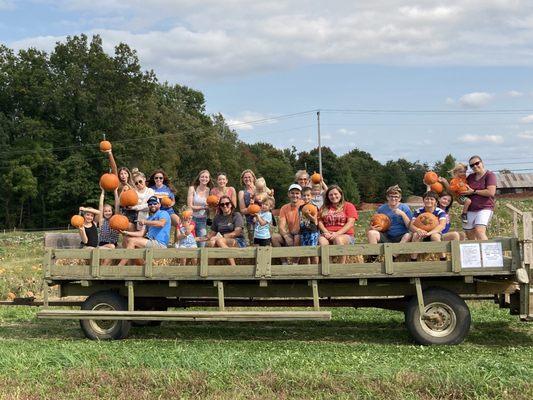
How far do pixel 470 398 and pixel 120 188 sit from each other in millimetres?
6354

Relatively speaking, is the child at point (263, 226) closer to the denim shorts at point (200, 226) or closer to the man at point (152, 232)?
the denim shorts at point (200, 226)

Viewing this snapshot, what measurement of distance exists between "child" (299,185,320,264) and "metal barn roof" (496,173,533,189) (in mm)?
69672

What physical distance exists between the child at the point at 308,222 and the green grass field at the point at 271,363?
1384mm

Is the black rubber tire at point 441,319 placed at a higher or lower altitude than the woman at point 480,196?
lower

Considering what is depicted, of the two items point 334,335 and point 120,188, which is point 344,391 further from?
point 120,188

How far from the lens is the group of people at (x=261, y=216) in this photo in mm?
8461

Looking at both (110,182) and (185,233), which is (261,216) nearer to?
(185,233)

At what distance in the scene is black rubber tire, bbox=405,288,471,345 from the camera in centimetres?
758

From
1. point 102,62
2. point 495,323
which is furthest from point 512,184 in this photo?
point 495,323

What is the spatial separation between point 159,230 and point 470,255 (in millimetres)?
4395

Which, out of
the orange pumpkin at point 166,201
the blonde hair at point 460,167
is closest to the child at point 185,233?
the orange pumpkin at point 166,201

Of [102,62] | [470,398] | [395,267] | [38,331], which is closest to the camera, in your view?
[470,398]

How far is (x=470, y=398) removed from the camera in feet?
17.9

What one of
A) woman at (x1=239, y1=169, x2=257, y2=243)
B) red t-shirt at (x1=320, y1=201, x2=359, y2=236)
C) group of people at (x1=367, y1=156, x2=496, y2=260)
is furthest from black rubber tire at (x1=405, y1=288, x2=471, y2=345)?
woman at (x1=239, y1=169, x2=257, y2=243)
